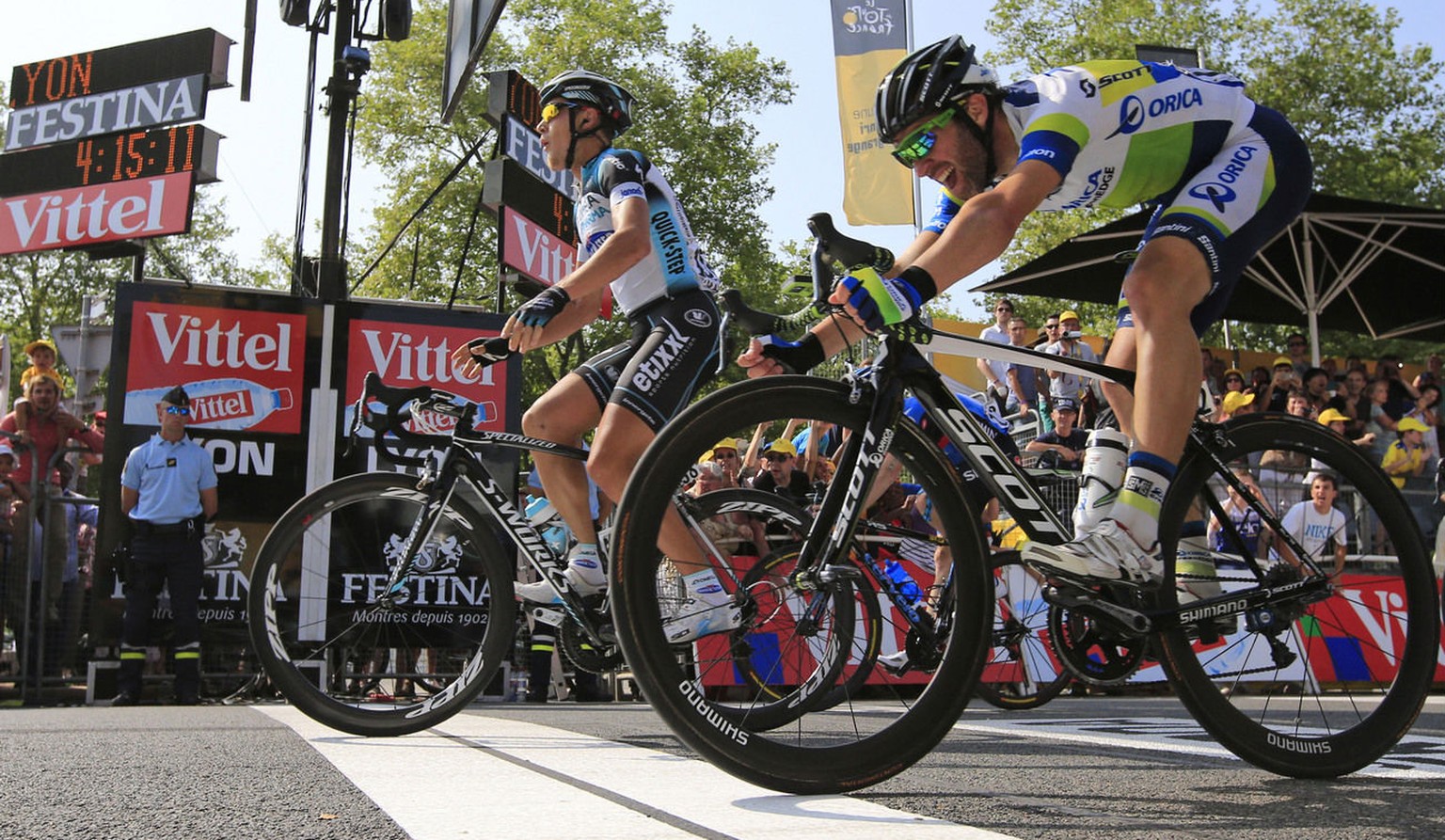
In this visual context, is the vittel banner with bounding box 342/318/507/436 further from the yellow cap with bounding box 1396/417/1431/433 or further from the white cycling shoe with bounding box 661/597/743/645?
the yellow cap with bounding box 1396/417/1431/433

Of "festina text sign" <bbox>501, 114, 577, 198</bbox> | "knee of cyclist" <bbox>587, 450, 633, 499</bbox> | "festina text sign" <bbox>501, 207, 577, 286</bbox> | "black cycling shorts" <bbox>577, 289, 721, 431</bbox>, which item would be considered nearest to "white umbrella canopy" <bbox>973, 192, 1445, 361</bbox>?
"festina text sign" <bbox>501, 207, 577, 286</bbox>

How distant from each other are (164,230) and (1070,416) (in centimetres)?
817

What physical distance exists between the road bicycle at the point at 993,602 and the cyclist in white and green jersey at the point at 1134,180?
0.50 ft

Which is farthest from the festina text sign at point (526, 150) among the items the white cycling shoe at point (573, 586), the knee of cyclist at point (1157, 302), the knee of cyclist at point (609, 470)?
the knee of cyclist at point (1157, 302)

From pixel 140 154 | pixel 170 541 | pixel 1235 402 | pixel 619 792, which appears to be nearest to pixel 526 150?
pixel 140 154

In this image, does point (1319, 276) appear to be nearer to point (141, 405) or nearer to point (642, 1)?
point (141, 405)

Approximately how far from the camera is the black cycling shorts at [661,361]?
4.49 metres

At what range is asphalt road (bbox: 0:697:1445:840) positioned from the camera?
242cm

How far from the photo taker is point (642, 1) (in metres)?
36.8

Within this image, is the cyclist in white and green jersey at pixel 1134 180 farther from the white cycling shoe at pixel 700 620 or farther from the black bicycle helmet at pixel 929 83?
the white cycling shoe at pixel 700 620

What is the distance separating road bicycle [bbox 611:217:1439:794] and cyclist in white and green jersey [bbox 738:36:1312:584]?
0.50 feet

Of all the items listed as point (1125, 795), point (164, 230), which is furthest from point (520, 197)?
point (1125, 795)

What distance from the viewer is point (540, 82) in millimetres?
34531

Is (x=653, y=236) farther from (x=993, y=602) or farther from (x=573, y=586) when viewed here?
(x=993, y=602)
